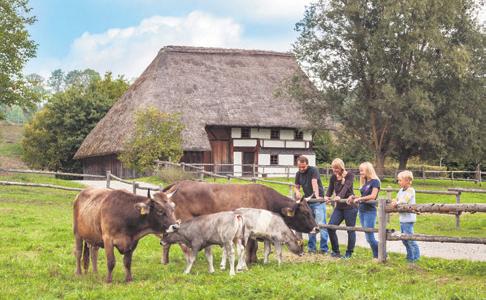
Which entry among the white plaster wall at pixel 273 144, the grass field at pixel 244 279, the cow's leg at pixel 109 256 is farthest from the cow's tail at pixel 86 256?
the white plaster wall at pixel 273 144

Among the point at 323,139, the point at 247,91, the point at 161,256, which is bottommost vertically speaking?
the point at 161,256

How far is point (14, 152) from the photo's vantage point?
240 feet

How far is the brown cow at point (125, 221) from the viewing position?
9.69 metres

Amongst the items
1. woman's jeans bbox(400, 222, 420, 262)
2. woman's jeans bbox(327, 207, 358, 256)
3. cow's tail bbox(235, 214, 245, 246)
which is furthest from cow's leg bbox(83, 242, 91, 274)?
woman's jeans bbox(400, 222, 420, 262)

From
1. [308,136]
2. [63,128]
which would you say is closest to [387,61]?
[308,136]

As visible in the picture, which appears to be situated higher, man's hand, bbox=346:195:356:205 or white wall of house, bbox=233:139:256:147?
white wall of house, bbox=233:139:256:147

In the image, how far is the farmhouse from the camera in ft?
140

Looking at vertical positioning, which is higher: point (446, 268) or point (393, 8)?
point (393, 8)

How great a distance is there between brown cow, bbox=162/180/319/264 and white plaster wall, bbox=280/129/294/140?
111 feet

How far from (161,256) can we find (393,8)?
2947cm

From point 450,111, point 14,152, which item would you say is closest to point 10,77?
point 450,111

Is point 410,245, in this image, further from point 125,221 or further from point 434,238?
point 125,221

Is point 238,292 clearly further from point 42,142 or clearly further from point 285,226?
point 42,142

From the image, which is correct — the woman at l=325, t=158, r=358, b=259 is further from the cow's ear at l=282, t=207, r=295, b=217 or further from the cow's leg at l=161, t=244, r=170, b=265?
the cow's leg at l=161, t=244, r=170, b=265
